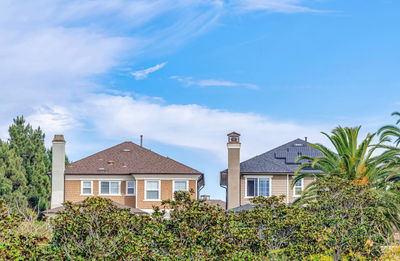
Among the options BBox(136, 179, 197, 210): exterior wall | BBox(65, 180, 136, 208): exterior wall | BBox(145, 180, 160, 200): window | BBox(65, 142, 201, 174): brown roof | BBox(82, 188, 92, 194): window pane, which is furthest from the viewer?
BBox(65, 142, 201, 174): brown roof

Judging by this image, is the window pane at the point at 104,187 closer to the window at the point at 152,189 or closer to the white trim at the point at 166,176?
the white trim at the point at 166,176

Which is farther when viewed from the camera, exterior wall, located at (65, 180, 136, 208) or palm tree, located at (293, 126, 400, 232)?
exterior wall, located at (65, 180, 136, 208)

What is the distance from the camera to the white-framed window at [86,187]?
44.9 metres

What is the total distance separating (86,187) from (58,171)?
2.46 m

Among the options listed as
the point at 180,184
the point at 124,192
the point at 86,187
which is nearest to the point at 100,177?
the point at 86,187

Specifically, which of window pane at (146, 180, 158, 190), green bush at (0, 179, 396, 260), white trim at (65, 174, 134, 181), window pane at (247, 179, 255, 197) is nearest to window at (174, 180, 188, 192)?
window pane at (146, 180, 158, 190)

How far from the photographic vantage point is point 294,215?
55.5 feet

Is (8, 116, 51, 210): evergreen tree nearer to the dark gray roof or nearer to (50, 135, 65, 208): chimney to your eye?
(50, 135, 65, 208): chimney

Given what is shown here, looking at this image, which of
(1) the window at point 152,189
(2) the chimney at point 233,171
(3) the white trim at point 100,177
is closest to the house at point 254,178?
(2) the chimney at point 233,171

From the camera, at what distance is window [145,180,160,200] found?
44.3 metres

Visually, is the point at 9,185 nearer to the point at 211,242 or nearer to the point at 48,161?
the point at 48,161

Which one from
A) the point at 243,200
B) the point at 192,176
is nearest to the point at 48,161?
the point at 192,176

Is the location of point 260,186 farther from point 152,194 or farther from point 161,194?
point 152,194

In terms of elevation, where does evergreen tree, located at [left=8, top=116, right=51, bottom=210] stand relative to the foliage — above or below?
above
